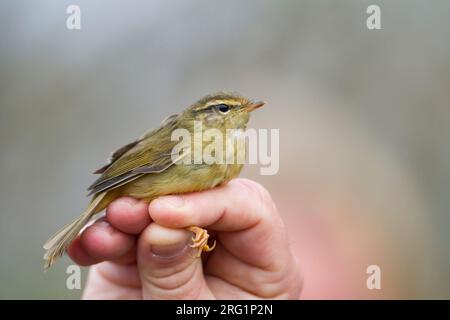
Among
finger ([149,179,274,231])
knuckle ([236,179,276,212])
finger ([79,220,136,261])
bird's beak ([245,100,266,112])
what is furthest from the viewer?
bird's beak ([245,100,266,112])

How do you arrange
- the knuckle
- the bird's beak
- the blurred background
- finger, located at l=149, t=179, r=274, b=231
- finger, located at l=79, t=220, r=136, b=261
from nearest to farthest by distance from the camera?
1. finger, located at l=149, t=179, r=274, b=231
2. finger, located at l=79, t=220, r=136, b=261
3. the knuckle
4. the bird's beak
5. the blurred background

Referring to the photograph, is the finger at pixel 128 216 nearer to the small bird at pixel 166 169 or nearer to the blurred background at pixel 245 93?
the small bird at pixel 166 169

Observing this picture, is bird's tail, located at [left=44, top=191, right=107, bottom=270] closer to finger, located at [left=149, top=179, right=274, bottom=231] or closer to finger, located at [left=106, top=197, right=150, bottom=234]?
finger, located at [left=106, top=197, right=150, bottom=234]

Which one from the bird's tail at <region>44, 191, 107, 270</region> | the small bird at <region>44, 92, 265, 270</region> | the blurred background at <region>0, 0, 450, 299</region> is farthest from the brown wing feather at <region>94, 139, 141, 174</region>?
the blurred background at <region>0, 0, 450, 299</region>

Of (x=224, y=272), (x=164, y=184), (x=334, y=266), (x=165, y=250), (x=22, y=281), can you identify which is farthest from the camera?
(x=22, y=281)

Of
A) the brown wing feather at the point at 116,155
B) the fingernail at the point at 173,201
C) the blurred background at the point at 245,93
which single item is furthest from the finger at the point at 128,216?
the blurred background at the point at 245,93

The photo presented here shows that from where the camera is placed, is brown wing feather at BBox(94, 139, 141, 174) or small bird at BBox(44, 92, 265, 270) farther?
brown wing feather at BBox(94, 139, 141, 174)

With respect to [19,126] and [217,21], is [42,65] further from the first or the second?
[217,21]

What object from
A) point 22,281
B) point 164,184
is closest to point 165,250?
point 164,184

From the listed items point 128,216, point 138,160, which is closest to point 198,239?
point 128,216
